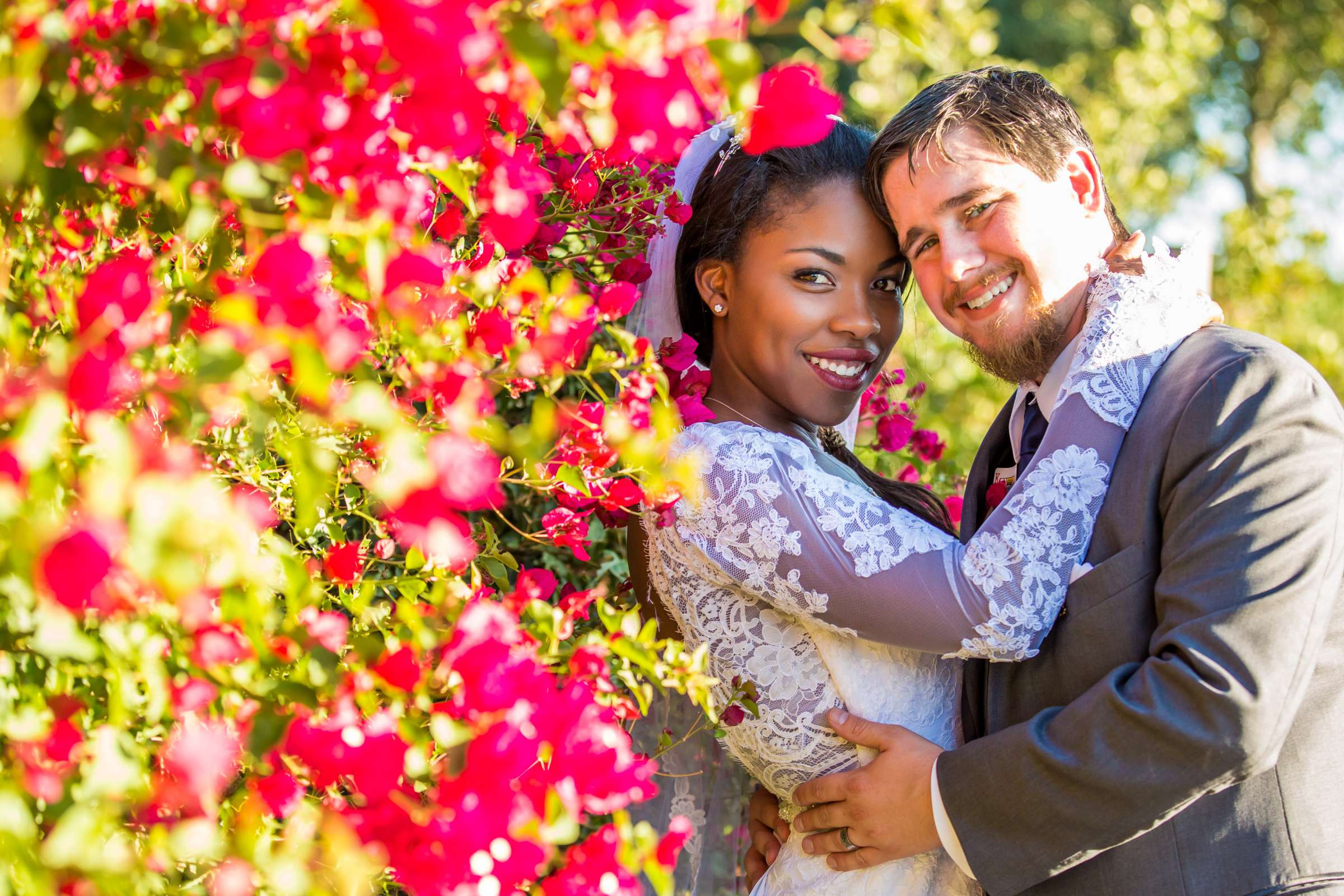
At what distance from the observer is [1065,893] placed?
178 centimetres

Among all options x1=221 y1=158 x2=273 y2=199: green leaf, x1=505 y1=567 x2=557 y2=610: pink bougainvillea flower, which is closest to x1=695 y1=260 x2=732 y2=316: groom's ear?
x1=505 y1=567 x2=557 y2=610: pink bougainvillea flower

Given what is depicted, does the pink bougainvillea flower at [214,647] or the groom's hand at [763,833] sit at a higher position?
the pink bougainvillea flower at [214,647]

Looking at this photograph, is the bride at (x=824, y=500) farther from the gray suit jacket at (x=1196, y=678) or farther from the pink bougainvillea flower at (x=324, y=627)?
the pink bougainvillea flower at (x=324, y=627)

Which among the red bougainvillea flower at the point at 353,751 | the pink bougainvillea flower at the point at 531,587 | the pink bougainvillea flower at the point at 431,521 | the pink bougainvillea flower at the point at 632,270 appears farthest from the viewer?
the pink bougainvillea flower at the point at 632,270

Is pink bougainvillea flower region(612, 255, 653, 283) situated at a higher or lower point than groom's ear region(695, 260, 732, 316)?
higher

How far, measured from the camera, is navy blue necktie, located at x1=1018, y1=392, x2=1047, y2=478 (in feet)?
6.81

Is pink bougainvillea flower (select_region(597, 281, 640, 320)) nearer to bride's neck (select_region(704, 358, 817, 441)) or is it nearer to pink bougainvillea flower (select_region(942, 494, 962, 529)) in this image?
bride's neck (select_region(704, 358, 817, 441))

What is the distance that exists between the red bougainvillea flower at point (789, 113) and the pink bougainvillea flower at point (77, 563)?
0.60m

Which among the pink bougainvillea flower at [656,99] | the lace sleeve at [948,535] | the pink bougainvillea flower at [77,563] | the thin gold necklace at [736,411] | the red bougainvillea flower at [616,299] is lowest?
the thin gold necklace at [736,411]

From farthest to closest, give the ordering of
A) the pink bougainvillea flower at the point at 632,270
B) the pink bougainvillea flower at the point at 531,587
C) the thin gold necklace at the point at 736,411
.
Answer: the thin gold necklace at the point at 736,411, the pink bougainvillea flower at the point at 632,270, the pink bougainvillea flower at the point at 531,587

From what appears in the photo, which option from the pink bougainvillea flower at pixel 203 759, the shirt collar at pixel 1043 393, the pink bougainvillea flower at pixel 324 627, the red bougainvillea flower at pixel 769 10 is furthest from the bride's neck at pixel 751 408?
the pink bougainvillea flower at pixel 203 759

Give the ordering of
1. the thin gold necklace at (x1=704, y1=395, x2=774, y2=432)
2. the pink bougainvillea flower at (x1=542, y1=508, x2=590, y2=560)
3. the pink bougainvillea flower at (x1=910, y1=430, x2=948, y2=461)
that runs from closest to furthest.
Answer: the pink bougainvillea flower at (x1=542, y1=508, x2=590, y2=560) → the thin gold necklace at (x1=704, y1=395, x2=774, y2=432) → the pink bougainvillea flower at (x1=910, y1=430, x2=948, y2=461)

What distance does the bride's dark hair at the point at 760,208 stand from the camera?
88.5 inches

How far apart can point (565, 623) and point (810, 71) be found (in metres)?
0.62
